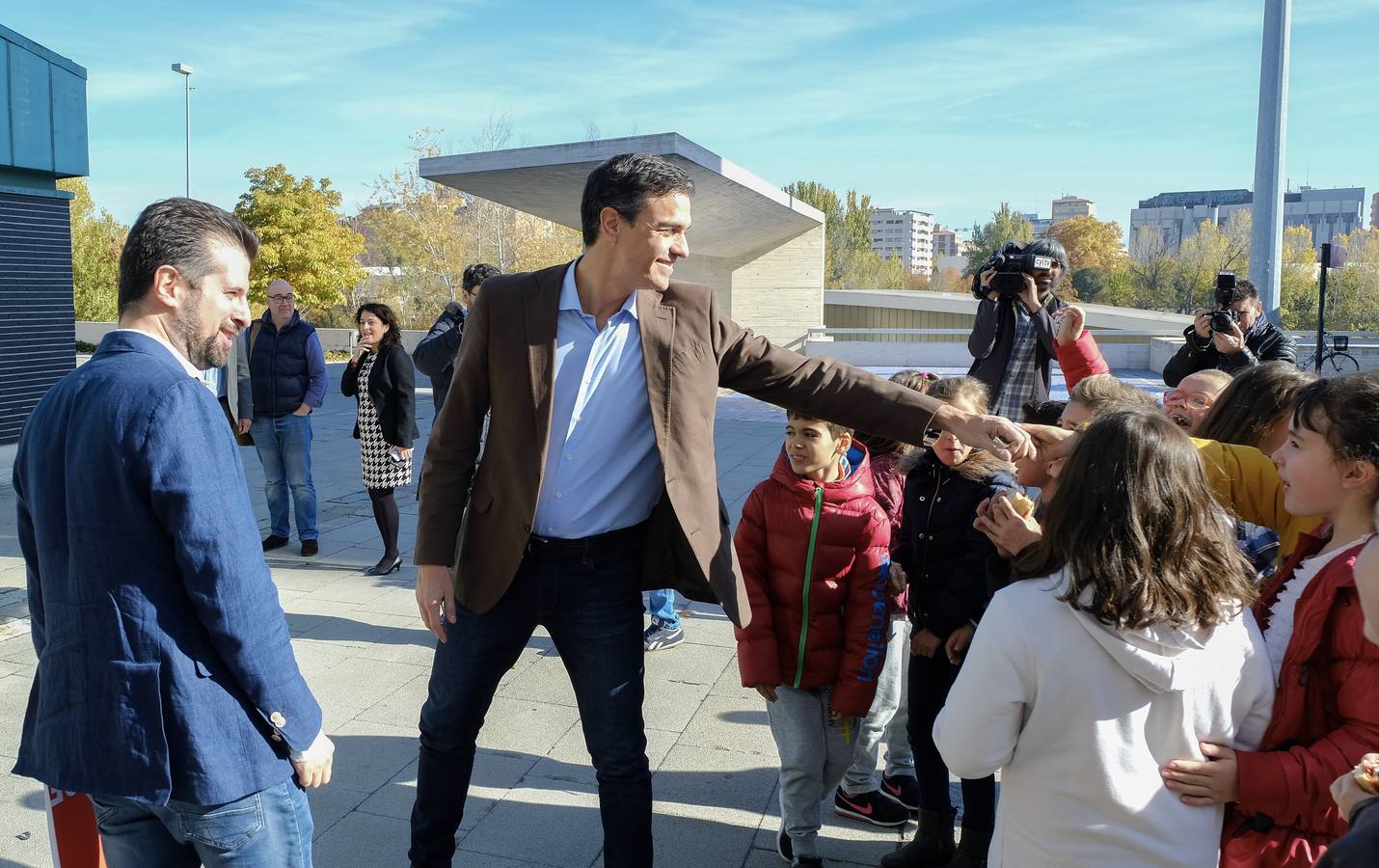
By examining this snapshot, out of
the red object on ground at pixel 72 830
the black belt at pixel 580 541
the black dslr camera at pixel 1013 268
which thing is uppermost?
the black dslr camera at pixel 1013 268

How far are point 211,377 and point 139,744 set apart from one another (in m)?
5.67

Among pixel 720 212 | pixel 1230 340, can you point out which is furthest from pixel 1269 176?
pixel 720 212

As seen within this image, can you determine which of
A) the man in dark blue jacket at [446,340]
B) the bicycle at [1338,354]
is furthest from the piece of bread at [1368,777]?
the bicycle at [1338,354]

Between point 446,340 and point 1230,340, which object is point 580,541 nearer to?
point 446,340

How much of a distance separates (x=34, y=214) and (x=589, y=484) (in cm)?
1034

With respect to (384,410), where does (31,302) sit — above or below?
above

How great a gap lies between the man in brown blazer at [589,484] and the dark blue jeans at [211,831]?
0.76 metres

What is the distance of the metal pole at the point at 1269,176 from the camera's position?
417 inches

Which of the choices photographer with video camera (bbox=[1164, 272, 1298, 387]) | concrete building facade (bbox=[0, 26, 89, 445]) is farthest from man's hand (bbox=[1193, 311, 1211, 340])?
concrete building facade (bbox=[0, 26, 89, 445])

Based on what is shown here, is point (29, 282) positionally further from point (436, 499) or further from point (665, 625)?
point (436, 499)

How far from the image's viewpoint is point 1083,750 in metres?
1.94

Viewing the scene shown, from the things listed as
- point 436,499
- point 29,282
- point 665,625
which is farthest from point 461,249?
point 436,499

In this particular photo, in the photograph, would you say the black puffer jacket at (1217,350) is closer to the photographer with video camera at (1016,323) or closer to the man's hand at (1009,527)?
the photographer with video camera at (1016,323)

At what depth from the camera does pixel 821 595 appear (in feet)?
10.0
